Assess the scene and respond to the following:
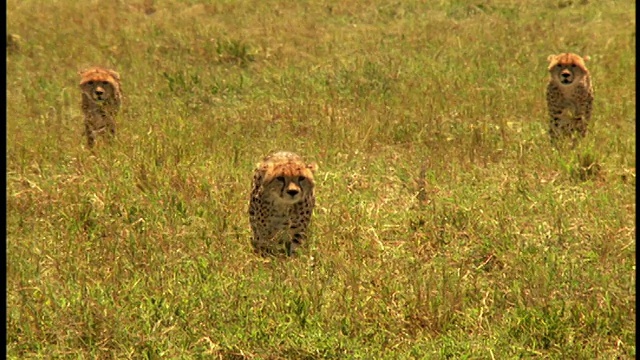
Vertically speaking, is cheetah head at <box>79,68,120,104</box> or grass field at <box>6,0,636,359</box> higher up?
cheetah head at <box>79,68,120,104</box>

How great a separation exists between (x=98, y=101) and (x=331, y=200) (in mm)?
3081

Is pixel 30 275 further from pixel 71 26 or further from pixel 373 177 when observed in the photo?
pixel 71 26

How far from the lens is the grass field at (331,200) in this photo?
4387 mm

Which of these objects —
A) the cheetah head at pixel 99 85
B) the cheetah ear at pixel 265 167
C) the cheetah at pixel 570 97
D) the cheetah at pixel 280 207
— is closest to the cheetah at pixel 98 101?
the cheetah head at pixel 99 85

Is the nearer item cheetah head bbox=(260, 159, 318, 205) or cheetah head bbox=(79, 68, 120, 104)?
cheetah head bbox=(260, 159, 318, 205)

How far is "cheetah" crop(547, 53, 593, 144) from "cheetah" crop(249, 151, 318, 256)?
11.5 feet

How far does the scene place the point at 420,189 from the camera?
21.1ft

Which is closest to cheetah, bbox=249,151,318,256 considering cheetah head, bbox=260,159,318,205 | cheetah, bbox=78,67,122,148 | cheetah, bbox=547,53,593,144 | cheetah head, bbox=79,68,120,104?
cheetah head, bbox=260,159,318,205

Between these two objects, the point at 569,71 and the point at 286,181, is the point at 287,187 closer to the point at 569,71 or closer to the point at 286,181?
the point at 286,181

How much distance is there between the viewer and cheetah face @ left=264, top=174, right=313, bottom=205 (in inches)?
211

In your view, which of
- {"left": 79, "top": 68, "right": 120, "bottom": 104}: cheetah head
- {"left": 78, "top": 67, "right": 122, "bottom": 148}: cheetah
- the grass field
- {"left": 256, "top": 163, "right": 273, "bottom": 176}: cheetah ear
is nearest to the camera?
the grass field

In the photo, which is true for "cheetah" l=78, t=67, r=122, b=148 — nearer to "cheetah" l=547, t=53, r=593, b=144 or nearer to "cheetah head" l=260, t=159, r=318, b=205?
"cheetah head" l=260, t=159, r=318, b=205

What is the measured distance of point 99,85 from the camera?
8203mm

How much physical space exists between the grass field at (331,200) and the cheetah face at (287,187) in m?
0.38
